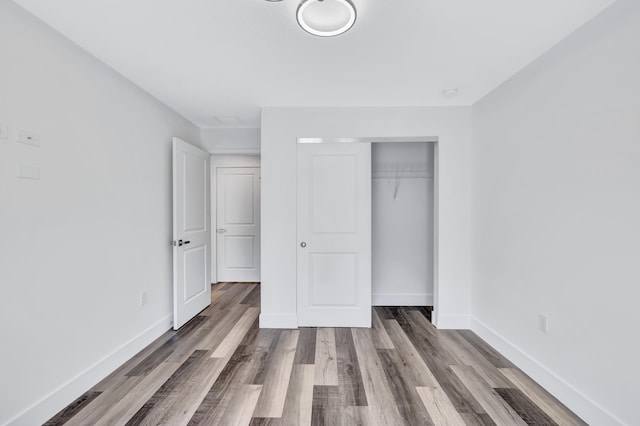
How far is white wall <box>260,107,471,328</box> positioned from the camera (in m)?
2.99

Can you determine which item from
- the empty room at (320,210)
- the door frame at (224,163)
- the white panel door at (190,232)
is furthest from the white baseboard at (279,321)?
the door frame at (224,163)

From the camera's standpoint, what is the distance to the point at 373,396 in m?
1.90

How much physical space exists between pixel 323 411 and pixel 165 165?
2671mm

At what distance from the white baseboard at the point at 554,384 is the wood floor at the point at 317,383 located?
5 centimetres

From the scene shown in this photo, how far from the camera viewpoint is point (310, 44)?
189 cm

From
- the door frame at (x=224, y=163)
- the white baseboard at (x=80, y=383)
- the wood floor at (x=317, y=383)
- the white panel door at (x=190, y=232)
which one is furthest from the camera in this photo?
the door frame at (x=224, y=163)

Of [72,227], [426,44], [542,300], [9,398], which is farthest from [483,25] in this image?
[9,398]

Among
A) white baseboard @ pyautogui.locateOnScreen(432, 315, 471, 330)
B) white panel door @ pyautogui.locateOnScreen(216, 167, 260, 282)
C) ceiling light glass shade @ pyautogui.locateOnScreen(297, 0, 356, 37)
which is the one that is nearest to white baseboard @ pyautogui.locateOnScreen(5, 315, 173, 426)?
white panel door @ pyautogui.locateOnScreen(216, 167, 260, 282)

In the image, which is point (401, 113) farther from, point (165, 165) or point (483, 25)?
point (165, 165)

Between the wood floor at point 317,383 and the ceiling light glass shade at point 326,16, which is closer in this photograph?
the ceiling light glass shade at point 326,16

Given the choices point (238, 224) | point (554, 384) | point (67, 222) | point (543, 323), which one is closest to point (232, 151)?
point (238, 224)

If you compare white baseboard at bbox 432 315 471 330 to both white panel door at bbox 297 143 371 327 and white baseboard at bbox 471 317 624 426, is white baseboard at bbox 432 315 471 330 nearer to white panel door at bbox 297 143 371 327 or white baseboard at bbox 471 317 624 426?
white baseboard at bbox 471 317 624 426

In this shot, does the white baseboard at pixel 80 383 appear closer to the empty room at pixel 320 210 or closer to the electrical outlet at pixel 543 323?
the empty room at pixel 320 210

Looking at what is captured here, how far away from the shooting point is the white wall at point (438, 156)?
2.99 meters
